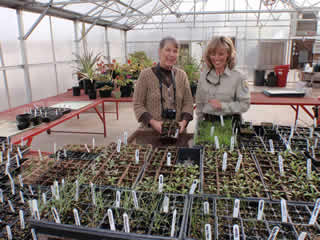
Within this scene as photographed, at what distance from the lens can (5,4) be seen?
4.54 m

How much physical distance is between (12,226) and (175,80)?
1.46m

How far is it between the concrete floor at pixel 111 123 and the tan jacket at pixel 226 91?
99.6 inches

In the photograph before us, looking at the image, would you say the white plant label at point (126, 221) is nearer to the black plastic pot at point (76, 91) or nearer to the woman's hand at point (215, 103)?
the woman's hand at point (215, 103)

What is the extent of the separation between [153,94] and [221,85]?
0.53 metres

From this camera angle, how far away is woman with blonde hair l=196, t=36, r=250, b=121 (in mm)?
1833

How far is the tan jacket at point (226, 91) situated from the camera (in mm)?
1895

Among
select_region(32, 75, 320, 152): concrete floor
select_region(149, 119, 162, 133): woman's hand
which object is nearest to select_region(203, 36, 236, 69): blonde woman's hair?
select_region(149, 119, 162, 133): woman's hand

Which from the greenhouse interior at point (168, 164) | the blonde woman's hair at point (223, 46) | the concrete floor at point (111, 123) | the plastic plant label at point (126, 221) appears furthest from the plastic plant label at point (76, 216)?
the concrete floor at point (111, 123)

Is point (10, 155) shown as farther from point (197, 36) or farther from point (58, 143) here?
point (197, 36)

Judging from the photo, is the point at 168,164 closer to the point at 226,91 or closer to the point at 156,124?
the point at 156,124

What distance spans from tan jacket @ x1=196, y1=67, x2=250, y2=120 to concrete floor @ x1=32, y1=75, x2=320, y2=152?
2531 millimetres

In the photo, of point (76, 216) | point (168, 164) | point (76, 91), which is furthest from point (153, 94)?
point (76, 91)

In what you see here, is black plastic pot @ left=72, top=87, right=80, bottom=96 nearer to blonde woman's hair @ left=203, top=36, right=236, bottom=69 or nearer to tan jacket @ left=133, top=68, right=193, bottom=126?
tan jacket @ left=133, top=68, right=193, bottom=126

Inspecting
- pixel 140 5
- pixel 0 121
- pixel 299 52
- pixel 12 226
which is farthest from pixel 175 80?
pixel 299 52
